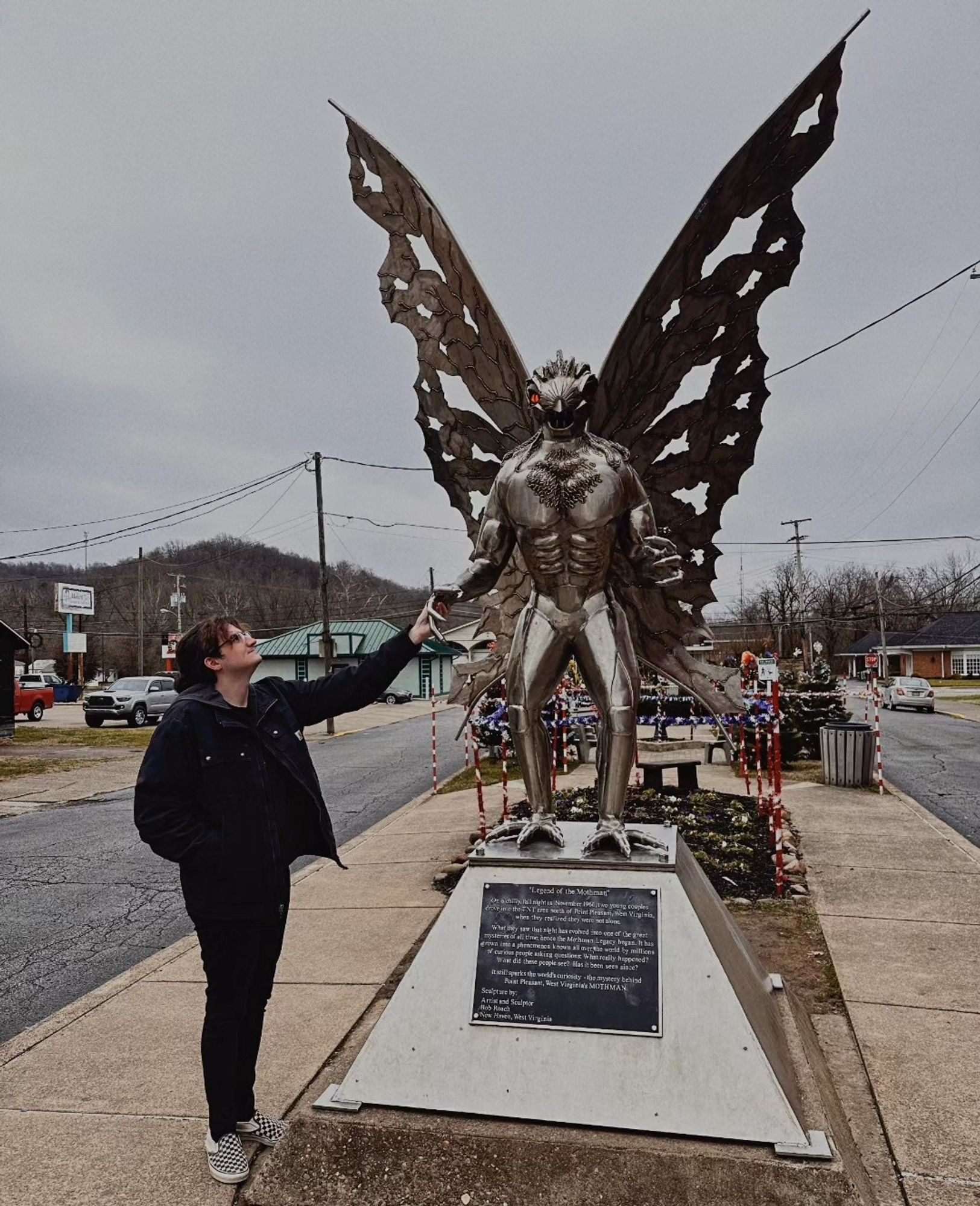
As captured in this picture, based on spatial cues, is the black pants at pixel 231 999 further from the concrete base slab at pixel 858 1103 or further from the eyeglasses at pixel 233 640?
the concrete base slab at pixel 858 1103

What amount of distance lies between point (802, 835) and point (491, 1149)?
666 centimetres

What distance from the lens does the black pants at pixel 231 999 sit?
2.70 metres

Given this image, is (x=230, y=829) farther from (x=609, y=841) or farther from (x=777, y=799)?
(x=777, y=799)

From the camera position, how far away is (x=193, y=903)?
2.67 meters

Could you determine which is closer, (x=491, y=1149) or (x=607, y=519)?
(x=491, y=1149)

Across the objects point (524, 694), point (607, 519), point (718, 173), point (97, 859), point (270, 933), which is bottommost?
point (97, 859)

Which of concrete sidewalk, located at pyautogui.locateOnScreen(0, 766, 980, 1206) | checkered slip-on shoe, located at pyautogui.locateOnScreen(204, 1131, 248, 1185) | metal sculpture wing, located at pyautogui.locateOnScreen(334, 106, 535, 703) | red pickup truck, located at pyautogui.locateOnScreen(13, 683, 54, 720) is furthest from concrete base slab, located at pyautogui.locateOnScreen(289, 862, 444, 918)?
red pickup truck, located at pyautogui.locateOnScreen(13, 683, 54, 720)

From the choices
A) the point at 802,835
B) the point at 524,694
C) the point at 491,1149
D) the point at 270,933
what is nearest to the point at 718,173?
the point at 524,694

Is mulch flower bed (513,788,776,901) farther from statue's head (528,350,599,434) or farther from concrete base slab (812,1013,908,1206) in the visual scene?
statue's head (528,350,599,434)

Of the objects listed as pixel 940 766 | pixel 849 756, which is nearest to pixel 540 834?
pixel 849 756

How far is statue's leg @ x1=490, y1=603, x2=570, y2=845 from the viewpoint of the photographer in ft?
12.4

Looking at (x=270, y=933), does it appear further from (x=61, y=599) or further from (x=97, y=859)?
(x=61, y=599)

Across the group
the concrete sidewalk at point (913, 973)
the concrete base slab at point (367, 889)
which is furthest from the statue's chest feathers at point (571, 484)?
the concrete base slab at point (367, 889)

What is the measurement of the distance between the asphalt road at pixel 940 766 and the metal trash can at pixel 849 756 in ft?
2.02
